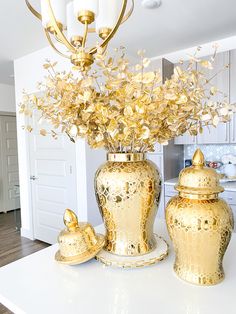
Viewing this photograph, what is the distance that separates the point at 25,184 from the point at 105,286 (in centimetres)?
313

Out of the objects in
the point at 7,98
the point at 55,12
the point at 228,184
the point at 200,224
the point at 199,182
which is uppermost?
the point at 7,98

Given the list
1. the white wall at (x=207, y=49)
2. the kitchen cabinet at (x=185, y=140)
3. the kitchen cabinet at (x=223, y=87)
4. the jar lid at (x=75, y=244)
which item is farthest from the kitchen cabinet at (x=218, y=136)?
the jar lid at (x=75, y=244)

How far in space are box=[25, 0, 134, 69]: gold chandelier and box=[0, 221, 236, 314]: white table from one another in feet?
2.30

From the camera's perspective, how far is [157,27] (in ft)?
8.25

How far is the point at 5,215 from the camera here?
4.88 meters

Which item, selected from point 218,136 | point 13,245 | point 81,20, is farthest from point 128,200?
point 13,245

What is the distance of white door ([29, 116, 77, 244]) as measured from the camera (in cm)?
298

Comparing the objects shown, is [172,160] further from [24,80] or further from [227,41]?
[24,80]

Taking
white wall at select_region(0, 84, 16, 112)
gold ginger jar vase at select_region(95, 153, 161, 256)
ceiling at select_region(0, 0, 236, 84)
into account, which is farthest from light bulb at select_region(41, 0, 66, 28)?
white wall at select_region(0, 84, 16, 112)

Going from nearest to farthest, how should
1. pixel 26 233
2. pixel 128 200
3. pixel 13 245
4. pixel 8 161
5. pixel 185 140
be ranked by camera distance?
pixel 128 200 → pixel 185 140 → pixel 13 245 → pixel 26 233 → pixel 8 161

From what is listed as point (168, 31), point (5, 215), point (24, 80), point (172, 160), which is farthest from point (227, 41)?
point (5, 215)

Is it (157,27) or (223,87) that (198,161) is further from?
(223,87)

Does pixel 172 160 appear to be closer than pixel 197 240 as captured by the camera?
No

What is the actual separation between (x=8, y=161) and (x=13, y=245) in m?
2.31
